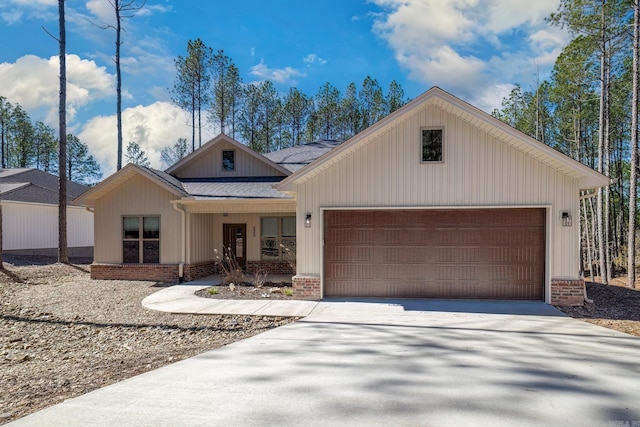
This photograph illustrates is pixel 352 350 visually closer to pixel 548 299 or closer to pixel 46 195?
pixel 548 299

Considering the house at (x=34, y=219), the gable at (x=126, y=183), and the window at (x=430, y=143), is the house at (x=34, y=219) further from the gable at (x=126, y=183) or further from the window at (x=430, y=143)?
the window at (x=430, y=143)

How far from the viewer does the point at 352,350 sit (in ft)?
18.2

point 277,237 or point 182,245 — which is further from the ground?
point 277,237

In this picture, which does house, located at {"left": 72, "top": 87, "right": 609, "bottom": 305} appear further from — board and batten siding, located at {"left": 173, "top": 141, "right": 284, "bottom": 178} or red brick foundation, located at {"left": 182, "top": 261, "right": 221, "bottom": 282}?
board and batten siding, located at {"left": 173, "top": 141, "right": 284, "bottom": 178}

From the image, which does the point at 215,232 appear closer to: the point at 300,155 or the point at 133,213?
the point at 133,213

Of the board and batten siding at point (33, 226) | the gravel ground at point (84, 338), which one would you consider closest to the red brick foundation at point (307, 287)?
the gravel ground at point (84, 338)

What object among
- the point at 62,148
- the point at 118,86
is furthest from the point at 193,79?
the point at 62,148

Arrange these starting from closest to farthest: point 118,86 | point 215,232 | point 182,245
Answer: point 182,245 < point 215,232 < point 118,86

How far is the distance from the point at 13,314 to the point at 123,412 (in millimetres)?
6737

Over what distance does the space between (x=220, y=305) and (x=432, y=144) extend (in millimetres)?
6179

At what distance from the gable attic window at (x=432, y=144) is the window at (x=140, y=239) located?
8.62 m

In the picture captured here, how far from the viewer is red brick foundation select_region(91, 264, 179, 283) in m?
12.3

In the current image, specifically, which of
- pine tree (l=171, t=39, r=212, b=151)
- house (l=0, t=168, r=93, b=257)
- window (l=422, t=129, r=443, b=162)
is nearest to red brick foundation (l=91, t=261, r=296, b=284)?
house (l=0, t=168, r=93, b=257)

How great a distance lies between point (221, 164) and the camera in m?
14.7
